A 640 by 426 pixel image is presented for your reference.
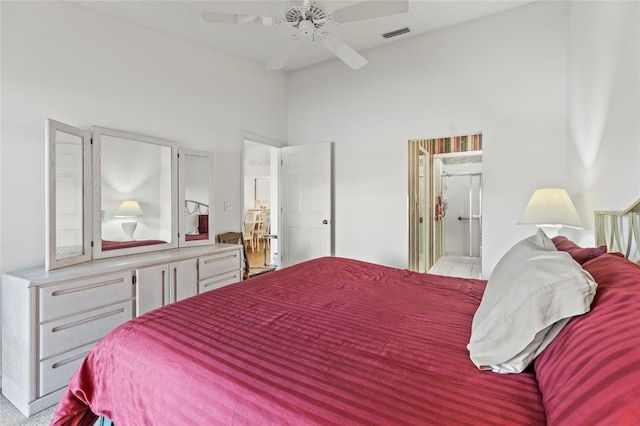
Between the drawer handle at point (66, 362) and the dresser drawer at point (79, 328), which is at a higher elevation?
the dresser drawer at point (79, 328)

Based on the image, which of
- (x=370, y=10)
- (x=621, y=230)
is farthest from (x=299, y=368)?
(x=370, y=10)

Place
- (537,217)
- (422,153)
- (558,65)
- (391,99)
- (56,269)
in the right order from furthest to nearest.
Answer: (422,153) → (391,99) → (558,65) → (537,217) → (56,269)

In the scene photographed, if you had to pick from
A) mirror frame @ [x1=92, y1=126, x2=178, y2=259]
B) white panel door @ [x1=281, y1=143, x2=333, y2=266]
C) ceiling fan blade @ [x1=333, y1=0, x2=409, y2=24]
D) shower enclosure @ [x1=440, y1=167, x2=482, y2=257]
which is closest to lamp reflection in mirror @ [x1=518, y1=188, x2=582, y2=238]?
ceiling fan blade @ [x1=333, y1=0, x2=409, y2=24]

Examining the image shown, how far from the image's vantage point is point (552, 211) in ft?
7.55

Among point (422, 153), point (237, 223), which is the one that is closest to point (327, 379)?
point (237, 223)

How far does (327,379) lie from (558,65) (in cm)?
350

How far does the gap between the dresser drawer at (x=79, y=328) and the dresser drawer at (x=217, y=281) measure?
2.17ft

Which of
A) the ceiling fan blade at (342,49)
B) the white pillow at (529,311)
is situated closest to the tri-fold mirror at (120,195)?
the ceiling fan blade at (342,49)

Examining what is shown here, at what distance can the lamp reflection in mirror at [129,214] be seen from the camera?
2.75 metres

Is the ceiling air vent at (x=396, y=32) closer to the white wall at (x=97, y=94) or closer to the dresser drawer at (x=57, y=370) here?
the white wall at (x=97, y=94)

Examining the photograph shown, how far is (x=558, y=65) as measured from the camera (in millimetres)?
2852

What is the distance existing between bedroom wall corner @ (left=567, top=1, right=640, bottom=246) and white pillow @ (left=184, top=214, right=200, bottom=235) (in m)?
3.40

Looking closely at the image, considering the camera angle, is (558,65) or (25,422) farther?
(558,65)

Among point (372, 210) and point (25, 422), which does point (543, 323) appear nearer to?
point (25, 422)
